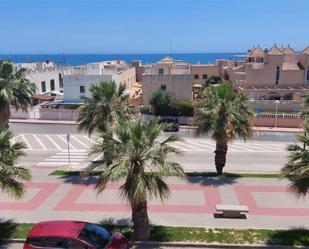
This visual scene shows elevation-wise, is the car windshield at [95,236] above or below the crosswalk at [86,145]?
above

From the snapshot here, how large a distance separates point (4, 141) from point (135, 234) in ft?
21.3

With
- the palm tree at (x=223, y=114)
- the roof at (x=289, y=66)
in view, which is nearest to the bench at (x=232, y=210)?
the palm tree at (x=223, y=114)

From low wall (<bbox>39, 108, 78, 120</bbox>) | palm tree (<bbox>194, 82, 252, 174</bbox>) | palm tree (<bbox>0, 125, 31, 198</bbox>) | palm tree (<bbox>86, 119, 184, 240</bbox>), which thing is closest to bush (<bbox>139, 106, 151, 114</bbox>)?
low wall (<bbox>39, 108, 78, 120</bbox>)

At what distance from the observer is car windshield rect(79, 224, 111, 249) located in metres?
13.7

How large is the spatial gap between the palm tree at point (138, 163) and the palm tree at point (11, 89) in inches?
619

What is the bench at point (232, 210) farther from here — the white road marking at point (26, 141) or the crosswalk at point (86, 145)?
the white road marking at point (26, 141)

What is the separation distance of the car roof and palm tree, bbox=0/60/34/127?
15.5m

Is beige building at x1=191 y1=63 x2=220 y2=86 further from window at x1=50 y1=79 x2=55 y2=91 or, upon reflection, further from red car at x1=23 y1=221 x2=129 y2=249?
red car at x1=23 y1=221 x2=129 y2=249

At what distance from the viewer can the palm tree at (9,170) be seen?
49.4ft

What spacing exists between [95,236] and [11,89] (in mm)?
18051

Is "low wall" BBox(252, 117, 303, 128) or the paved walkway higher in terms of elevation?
the paved walkway

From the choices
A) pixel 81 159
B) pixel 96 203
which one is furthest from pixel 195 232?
pixel 81 159

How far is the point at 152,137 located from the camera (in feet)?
48.0

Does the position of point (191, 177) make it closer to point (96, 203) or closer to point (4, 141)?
point (96, 203)
